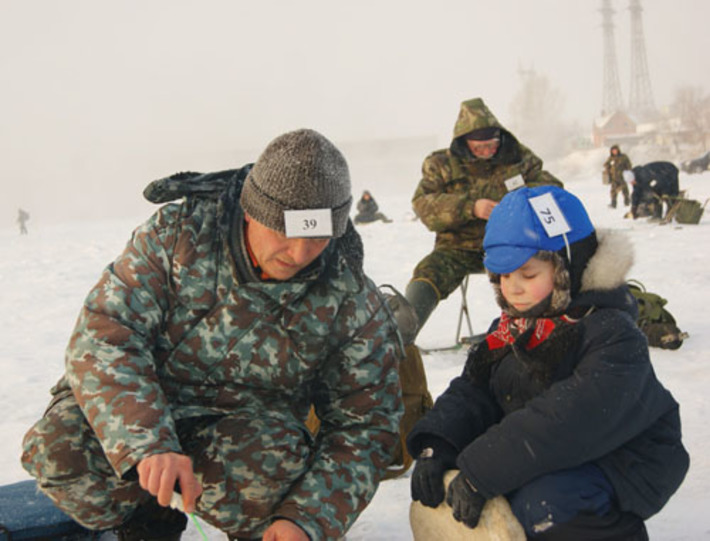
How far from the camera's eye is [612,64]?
104 m

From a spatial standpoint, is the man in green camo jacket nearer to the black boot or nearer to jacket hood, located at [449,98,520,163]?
jacket hood, located at [449,98,520,163]

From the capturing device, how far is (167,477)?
152 centimetres

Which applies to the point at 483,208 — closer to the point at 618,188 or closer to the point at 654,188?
the point at 654,188

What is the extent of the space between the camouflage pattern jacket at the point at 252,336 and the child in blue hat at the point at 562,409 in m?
0.22

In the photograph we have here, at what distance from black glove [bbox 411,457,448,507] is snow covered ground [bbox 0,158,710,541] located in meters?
0.41

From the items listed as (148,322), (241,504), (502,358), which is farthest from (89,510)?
(502,358)

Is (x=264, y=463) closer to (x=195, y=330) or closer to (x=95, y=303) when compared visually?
(x=195, y=330)

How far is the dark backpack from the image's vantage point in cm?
440

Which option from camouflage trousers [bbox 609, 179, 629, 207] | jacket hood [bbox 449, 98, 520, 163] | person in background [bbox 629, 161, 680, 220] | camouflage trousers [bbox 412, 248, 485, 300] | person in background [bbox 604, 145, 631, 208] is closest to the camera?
camouflage trousers [bbox 412, 248, 485, 300]

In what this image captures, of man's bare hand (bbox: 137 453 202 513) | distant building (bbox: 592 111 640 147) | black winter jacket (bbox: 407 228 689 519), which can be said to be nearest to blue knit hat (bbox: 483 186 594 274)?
black winter jacket (bbox: 407 228 689 519)

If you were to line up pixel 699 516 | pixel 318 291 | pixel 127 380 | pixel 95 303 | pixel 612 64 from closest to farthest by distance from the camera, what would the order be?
pixel 127 380
pixel 95 303
pixel 318 291
pixel 699 516
pixel 612 64

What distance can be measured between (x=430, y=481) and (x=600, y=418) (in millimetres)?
497

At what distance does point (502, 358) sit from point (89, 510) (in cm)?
121

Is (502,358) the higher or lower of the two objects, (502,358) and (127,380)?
the lower
